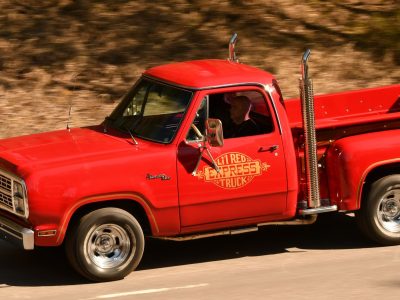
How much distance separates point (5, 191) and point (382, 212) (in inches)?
138

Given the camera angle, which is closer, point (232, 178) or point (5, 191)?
point (5, 191)

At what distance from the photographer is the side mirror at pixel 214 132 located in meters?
8.14

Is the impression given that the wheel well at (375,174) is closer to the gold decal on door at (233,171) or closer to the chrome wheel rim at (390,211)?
the chrome wheel rim at (390,211)

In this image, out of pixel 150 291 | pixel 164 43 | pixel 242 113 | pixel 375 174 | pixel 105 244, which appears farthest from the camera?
pixel 164 43

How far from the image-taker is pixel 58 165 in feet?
26.4

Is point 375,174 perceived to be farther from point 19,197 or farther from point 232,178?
point 19,197

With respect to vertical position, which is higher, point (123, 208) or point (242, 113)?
point (242, 113)

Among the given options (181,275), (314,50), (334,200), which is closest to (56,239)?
(181,275)

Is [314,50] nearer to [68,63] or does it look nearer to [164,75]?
[68,63]

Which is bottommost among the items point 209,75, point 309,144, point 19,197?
point 19,197

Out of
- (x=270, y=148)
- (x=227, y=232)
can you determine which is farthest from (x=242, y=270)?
(x=270, y=148)

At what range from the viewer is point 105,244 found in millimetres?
8266

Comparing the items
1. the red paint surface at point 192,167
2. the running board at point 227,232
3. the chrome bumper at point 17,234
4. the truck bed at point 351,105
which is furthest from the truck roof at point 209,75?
the chrome bumper at point 17,234

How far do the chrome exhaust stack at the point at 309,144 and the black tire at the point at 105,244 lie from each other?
1.62m
